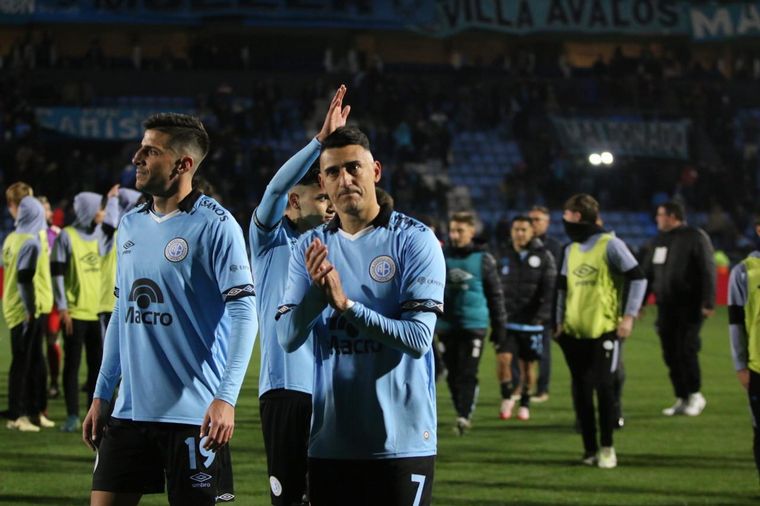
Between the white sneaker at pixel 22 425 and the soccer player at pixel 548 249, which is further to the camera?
the soccer player at pixel 548 249

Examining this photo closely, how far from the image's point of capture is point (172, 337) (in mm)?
4836

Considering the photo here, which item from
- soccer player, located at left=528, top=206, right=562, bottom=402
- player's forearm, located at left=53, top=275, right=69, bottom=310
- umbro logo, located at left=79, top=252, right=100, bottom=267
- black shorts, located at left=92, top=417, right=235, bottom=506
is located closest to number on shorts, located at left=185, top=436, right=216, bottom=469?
black shorts, located at left=92, top=417, right=235, bottom=506

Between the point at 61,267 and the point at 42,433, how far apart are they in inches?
57.3

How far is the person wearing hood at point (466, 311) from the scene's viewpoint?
11125 millimetres

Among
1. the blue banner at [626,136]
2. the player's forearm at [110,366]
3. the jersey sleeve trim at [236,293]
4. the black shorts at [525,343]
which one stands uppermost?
the blue banner at [626,136]

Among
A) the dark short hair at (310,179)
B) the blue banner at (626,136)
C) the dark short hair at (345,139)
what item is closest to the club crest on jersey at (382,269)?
the dark short hair at (345,139)

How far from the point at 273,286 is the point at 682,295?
7850mm

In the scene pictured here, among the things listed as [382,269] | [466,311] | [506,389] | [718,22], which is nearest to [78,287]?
[466,311]

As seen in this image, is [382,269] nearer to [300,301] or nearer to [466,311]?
[300,301]

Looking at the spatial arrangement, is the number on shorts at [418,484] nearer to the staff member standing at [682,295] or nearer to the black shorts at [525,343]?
the black shorts at [525,343]

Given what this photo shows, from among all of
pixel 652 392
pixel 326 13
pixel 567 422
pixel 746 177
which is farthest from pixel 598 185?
pixel 567 422

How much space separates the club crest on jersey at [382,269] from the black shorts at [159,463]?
1074 mm

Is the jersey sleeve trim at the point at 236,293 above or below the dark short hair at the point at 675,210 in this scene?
below

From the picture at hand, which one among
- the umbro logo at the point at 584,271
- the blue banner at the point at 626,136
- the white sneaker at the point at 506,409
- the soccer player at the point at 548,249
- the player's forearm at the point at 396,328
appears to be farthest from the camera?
the blue banner at the point at 626,136
